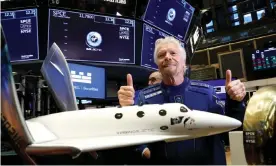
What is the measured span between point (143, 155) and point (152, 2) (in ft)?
7.25

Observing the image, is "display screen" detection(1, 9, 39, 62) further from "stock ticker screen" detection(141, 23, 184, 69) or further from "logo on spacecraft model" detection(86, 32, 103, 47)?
"stock ticker screen" detection(141, 23, 184, 69)

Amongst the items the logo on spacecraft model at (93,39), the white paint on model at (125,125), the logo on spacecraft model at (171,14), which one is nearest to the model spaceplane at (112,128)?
the white paint on model at (125,125)

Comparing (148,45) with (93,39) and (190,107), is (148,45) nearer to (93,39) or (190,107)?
(93,39)

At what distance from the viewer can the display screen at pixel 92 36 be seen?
8.28 feet

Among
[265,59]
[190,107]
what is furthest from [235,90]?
[265,59]

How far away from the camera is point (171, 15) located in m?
3.36

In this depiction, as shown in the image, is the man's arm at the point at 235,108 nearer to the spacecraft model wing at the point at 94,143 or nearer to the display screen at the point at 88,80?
the spacecraft model wing at the point at 94,143

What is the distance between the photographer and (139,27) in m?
2.94

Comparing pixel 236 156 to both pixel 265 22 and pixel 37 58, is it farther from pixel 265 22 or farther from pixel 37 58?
pixel 265 22

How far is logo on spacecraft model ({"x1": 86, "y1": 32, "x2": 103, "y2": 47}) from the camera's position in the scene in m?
2.64

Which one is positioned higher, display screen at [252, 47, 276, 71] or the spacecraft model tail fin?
display screen at [252, 47, 276, 71]

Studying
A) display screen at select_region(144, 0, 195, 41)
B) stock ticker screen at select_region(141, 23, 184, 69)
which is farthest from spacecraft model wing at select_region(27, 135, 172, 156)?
display screen at select_region(144, 0, 195, 41)

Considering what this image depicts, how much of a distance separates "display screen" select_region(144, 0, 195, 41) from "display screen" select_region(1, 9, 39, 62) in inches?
40.4

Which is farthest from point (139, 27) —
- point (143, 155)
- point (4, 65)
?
point (4, 65)
